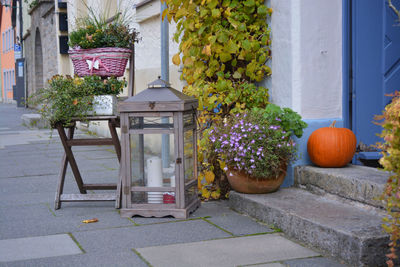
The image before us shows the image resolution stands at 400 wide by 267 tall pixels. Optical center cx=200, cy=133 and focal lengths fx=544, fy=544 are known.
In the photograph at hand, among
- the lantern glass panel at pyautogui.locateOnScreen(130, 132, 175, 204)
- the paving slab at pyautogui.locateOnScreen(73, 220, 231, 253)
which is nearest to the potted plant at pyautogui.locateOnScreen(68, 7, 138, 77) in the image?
the lantern glass panel at pyautogui.locateOnScreen(130, 132, 175, 204)

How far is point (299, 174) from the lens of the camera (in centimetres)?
450

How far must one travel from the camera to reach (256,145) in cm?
412

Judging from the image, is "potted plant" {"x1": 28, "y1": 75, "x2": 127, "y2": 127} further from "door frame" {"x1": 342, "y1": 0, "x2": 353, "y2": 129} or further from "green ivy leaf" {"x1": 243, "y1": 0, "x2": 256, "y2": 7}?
"door frame" {"x1": 342, "y1": 0, "x2": 353, "y2": 129}

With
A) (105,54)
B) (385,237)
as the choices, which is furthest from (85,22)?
(385,237)

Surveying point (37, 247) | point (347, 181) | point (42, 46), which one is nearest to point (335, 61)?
point (347, 181)

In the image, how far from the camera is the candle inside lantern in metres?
4.21

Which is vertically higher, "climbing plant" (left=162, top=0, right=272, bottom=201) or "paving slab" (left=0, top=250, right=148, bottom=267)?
"climbing plant" (left=162, top=0, right=272, bottom=201)

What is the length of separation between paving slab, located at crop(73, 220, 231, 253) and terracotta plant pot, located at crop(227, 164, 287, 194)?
477mm

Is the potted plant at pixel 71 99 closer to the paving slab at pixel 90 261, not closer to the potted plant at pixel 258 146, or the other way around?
the potted plant at pixel 258 146

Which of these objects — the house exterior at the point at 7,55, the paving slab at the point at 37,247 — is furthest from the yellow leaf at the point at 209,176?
the house exterior at the point at 7,55

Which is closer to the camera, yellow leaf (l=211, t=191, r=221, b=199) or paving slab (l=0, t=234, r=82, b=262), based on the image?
paving slab (l=0, t=234, r=82, b=262)

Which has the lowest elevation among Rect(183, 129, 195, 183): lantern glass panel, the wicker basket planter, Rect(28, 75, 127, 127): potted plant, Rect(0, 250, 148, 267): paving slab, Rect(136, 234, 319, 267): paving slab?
Rect(0, 250, 148, 267): paving slab

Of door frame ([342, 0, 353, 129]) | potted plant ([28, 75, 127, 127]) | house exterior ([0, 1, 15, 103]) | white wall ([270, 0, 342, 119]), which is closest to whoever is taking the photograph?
potted plant ([28, 75, 127, 127])

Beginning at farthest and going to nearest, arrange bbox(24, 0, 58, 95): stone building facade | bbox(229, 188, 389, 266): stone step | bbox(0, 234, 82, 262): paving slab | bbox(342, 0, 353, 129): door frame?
bbox(24, 0, 58, 95): stone building facade → bbox(342, 0, 353, 129): door frame → bbox(0, 234, 82, 262): paving slab → bbox(229, 188, 389, 266): stone step
